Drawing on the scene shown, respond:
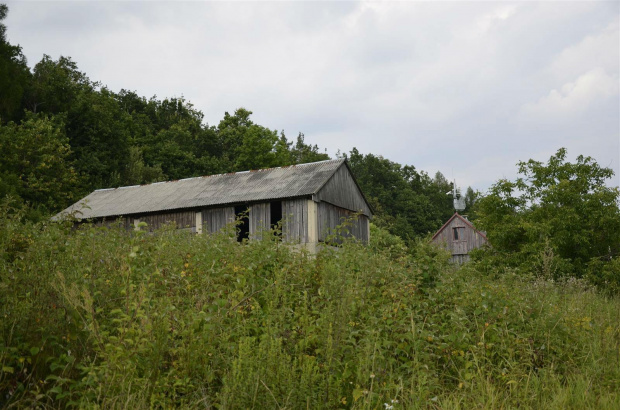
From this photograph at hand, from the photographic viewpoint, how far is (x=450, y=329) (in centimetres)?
515

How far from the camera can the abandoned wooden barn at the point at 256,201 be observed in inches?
884

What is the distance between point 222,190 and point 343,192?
19.8 feet

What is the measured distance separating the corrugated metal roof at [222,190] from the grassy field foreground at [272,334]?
1619 centimetres

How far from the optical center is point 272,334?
13.4 feet

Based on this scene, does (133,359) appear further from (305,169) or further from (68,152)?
(68,152)

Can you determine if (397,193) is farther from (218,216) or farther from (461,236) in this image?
(218,216)

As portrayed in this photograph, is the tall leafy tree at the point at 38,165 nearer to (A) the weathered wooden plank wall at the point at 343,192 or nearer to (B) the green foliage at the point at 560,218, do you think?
(A) the weathered wooden plank wall at the point at 343,192

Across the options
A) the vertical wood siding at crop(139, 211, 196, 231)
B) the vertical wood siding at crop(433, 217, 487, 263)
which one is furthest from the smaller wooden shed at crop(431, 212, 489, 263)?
the vertical wood siding at crop(139, 211, 196, 231)

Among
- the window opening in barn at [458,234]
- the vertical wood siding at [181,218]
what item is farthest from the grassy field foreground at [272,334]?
the window opening in barn at [458,234]

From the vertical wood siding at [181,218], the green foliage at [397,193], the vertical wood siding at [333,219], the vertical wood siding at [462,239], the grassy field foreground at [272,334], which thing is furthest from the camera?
the green foliage at [397,193]

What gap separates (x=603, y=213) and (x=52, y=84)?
127 ft

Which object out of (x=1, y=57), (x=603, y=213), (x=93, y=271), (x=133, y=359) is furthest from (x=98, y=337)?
(x=1, y=57)

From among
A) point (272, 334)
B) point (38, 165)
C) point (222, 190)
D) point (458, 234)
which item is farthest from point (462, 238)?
point (272, 334)

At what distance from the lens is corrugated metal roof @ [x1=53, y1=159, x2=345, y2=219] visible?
23.0m
